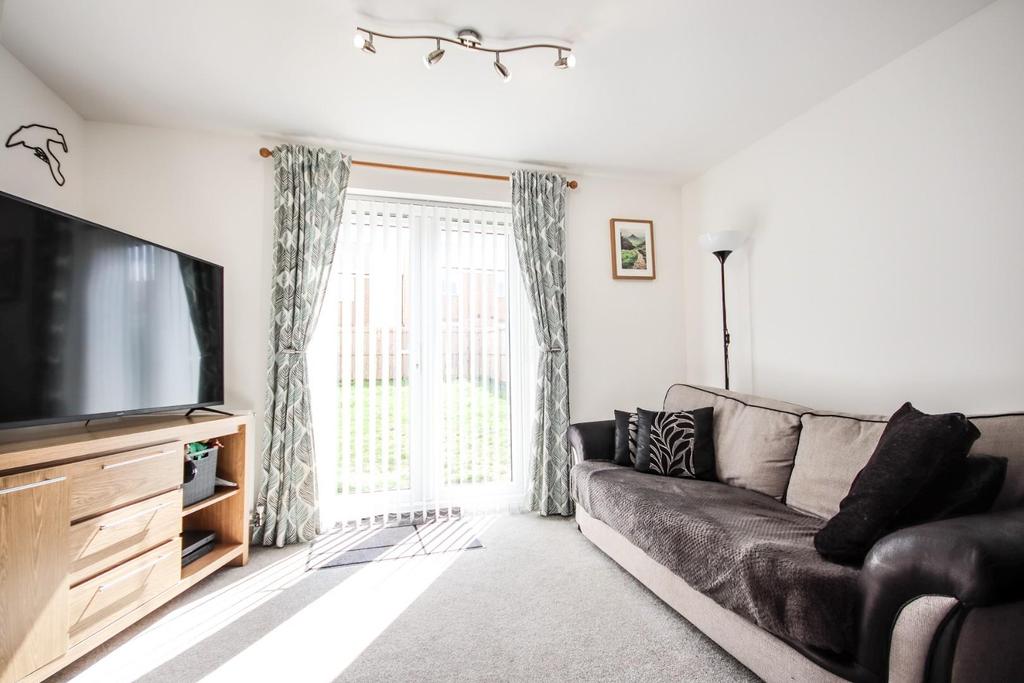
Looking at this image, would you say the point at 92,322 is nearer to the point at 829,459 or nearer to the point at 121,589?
the point at 121,589

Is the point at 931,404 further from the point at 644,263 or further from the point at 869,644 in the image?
the point at 644,263

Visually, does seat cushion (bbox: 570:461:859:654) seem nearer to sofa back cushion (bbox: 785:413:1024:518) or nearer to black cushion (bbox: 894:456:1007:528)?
sofa back cushion (bbox: 785:413:1024:518)

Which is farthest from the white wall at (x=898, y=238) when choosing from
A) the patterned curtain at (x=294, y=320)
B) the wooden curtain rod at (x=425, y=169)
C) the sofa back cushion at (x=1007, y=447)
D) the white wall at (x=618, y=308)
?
the patterned curtain at (x=294, y=320)

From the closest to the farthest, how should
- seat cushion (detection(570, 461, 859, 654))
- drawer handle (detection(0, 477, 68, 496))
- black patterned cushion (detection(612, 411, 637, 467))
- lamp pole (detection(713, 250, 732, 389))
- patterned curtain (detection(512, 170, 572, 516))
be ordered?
seat cushion (detection(570, 461, 859, 654))
drawer handle (detection(0, 477, 68, 496))
black patterned cushion (detection(612, 411, 637, 467))
lamp pole (detection(713, 250, 732, 389))
patterned curtain (detection(512, 170, 572, 516))

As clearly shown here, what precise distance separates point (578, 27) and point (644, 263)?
200 centimetres

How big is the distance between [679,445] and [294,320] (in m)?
2.39

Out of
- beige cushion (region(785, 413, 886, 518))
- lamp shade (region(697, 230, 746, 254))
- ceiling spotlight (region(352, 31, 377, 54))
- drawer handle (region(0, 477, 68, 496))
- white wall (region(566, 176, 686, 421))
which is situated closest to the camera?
drawer handle (region(0, 477, 68, 496))

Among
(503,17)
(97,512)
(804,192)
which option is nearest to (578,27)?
(503,17)

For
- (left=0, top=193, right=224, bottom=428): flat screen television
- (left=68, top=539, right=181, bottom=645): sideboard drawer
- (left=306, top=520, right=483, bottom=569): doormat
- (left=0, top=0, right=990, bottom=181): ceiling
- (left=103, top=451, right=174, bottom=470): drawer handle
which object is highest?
(left=0, top=0, right=990, bottom=181): ceiling

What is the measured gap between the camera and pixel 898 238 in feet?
7.38

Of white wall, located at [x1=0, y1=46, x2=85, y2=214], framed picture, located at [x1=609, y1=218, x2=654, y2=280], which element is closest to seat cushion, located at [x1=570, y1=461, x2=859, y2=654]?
framed picture, located at [x1=609, y1=218, x2=654, y2=280]

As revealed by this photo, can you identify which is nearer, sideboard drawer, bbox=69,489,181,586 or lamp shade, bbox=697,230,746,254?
sideboard drawer, bbox=69,489,181,586

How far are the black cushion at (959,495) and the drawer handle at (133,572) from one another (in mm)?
2687

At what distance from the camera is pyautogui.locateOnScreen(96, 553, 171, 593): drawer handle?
1718mm
